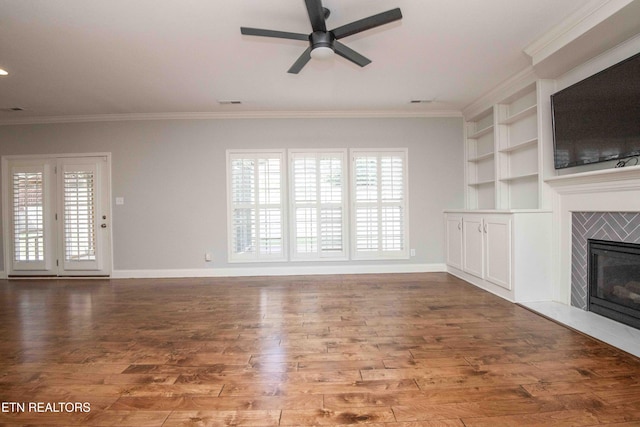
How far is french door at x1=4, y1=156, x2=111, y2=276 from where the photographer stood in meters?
4.77

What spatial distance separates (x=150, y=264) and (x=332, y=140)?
3.46 meters

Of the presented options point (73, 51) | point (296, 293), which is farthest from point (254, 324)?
point (73, 51)

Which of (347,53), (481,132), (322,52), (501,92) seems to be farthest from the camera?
(481,132)

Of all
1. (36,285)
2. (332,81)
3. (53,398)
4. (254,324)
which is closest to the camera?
(53,398)

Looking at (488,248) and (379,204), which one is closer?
(488,248)

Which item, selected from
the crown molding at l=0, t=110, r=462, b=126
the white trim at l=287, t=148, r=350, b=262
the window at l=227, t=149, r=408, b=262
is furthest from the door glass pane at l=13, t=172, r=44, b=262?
the white trim at l=287, t=148, r=350, b=262

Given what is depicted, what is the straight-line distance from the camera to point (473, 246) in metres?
3.99

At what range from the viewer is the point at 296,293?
147 inches

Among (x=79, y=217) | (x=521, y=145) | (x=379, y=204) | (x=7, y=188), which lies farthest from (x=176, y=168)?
(x=521, y=145)

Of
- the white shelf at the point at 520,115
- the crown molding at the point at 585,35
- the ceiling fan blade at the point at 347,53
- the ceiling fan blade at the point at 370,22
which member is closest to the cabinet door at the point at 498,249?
the white shelf at the point at 520,115

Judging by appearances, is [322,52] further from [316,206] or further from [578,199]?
[578,199]

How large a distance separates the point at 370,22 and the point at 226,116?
10.3 feet

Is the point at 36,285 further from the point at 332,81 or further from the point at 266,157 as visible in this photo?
the point at 332,81

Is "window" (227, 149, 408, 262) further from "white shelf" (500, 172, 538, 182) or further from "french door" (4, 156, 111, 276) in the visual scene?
"french door" (4, 156, 111, 276)
